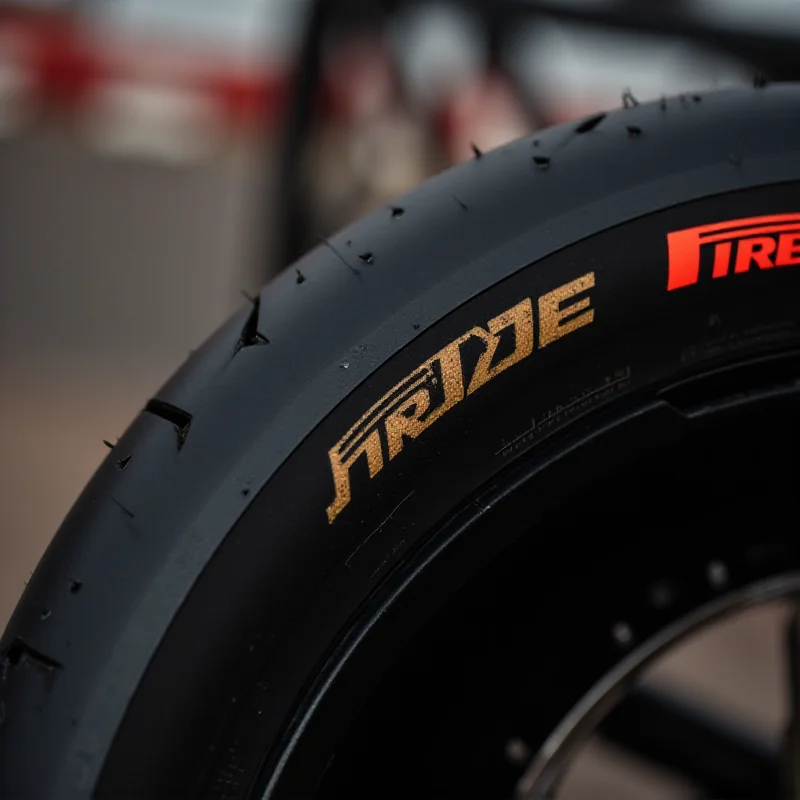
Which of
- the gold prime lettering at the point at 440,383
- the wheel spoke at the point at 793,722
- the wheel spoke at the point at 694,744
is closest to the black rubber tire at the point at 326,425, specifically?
the gold prime lettering at the point at 440,383

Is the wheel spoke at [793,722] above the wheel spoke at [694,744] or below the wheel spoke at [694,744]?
below

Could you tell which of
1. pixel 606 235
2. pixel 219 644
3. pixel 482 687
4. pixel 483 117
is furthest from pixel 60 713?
pixel 483 117

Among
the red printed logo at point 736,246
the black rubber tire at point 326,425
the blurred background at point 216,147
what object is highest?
the blurred background at point 216,147

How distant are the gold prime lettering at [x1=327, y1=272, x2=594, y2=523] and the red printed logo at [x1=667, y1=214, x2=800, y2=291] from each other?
7cm

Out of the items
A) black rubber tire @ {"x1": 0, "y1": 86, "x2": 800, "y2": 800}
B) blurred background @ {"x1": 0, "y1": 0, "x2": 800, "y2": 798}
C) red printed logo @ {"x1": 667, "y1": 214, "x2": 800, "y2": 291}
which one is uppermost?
blurred background @ {"x1": 0, "y1": 0, "x2": 800, "y2": 798}

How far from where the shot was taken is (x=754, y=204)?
827 mm

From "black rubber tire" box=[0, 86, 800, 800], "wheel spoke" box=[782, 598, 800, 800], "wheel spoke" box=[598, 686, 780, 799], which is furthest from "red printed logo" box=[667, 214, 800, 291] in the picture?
"wheel spoke" box=[598, 686, 780, 799]

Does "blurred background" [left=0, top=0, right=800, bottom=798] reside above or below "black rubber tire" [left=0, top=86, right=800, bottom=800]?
above

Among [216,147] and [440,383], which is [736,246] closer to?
[440,383]

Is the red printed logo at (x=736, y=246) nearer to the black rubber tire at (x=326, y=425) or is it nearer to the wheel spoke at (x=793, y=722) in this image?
the black rubber tire at (x=326, y=425)

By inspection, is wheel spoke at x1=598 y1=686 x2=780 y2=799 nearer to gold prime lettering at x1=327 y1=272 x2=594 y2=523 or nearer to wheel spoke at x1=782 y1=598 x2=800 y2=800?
wheel spoke at x1=782 y1=598 x2=800 y2=800

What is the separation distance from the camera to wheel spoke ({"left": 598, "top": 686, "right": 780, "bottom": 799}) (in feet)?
4.54

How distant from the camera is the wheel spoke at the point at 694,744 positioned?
4.54 ft

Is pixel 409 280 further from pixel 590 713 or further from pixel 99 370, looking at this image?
pixel 99 370
